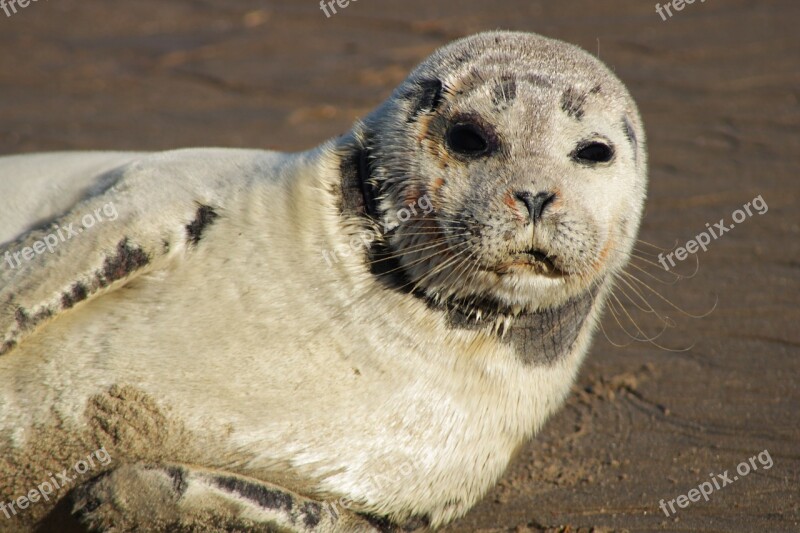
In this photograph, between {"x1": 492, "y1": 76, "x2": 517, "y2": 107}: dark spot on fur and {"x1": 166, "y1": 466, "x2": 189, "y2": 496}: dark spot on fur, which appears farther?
{"x1": 492, "y1": 76, "x2": 517, "y2": 107}: dark spot on fur

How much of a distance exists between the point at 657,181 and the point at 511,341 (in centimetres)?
353

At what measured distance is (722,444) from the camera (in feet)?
14.2

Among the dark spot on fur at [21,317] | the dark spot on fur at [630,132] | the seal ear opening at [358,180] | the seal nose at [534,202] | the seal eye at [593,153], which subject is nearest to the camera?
the seal nose at [534,202]

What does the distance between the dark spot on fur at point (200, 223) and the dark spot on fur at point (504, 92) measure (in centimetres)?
101

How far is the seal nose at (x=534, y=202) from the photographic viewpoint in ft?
10.00

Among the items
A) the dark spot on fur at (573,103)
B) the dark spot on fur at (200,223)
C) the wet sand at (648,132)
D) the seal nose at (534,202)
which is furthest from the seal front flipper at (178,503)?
the dark spot on fur at (573,103)

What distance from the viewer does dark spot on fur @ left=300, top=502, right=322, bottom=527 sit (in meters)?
3.18

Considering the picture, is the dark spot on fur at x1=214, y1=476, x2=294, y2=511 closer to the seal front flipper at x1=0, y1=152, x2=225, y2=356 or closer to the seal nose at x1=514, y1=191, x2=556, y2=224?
the seal front flipper at x1=0, y1=152, x2=225, y2=356

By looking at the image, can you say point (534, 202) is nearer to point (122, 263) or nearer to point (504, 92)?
point (504, 92)

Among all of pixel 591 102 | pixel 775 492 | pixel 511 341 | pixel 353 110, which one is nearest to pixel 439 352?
pixel 511 341

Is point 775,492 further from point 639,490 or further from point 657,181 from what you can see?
point 657,181

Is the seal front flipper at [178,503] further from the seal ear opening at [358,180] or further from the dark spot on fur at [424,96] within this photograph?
the dark spot on fur at [424,96]

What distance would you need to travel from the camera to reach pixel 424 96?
134 inches

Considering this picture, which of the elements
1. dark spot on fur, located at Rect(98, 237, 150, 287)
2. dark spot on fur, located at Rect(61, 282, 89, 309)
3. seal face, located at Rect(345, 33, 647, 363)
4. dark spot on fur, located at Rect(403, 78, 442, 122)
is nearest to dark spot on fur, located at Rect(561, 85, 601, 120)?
seal face, located at Rect(345, 33, 647, 363)
